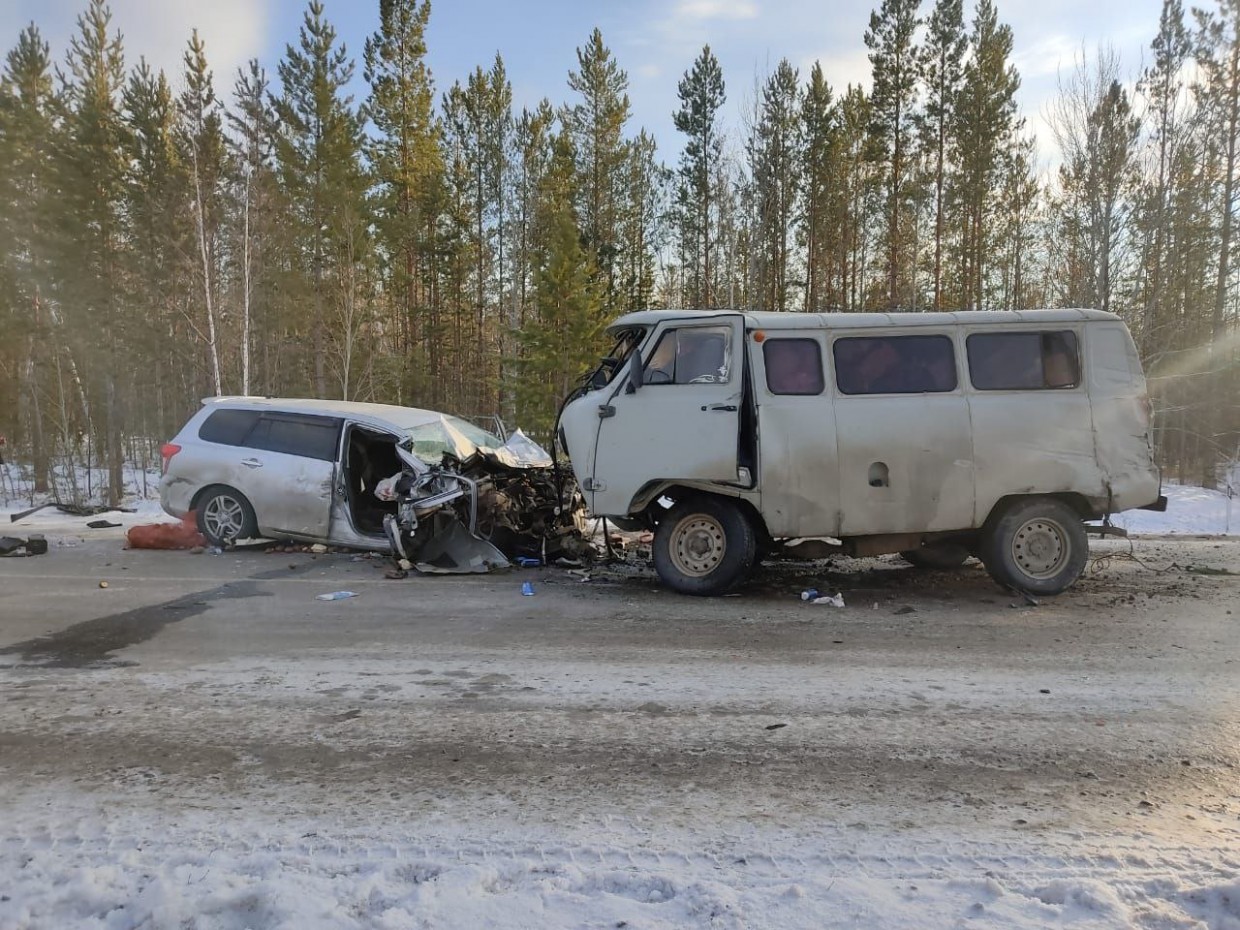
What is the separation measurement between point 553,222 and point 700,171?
6598 mm

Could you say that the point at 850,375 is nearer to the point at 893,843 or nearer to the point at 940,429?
the point at 940,429

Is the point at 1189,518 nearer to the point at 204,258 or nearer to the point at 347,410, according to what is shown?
the point at 347,410

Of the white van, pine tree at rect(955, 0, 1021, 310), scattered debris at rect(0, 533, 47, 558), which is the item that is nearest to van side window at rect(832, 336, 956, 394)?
the white van

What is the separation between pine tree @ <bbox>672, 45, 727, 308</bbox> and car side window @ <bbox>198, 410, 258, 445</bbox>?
22.6 m

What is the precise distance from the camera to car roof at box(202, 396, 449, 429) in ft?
30.3

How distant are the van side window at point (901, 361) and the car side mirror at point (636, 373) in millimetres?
1772

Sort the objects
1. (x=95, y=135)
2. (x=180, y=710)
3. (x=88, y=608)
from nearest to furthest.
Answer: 1. (x=180, y=710)
2. (x=88, y=608)
3. (x=95, y=135)

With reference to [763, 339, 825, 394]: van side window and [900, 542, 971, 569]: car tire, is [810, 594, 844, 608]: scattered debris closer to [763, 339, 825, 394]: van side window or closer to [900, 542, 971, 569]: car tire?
[900, 542, 971, 569]: car tire

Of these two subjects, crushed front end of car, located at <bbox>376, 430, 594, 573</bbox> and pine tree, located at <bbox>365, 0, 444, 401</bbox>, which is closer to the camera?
crushed front end of car, located at <bbox>376, 430, 594, 573</bbox>

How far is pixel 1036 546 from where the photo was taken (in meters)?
7.04

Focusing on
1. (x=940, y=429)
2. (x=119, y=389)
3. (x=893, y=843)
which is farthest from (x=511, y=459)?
(x=119, y=389)

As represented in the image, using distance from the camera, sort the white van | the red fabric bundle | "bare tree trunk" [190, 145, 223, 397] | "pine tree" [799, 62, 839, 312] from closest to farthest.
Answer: the white van < the red fabric bundle < "bare tree trunk" [190, 145, 223, 397] < "pine tree" [799, 62, 839, 312]

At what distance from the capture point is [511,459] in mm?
9516

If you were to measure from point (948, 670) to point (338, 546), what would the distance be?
7240 mm
